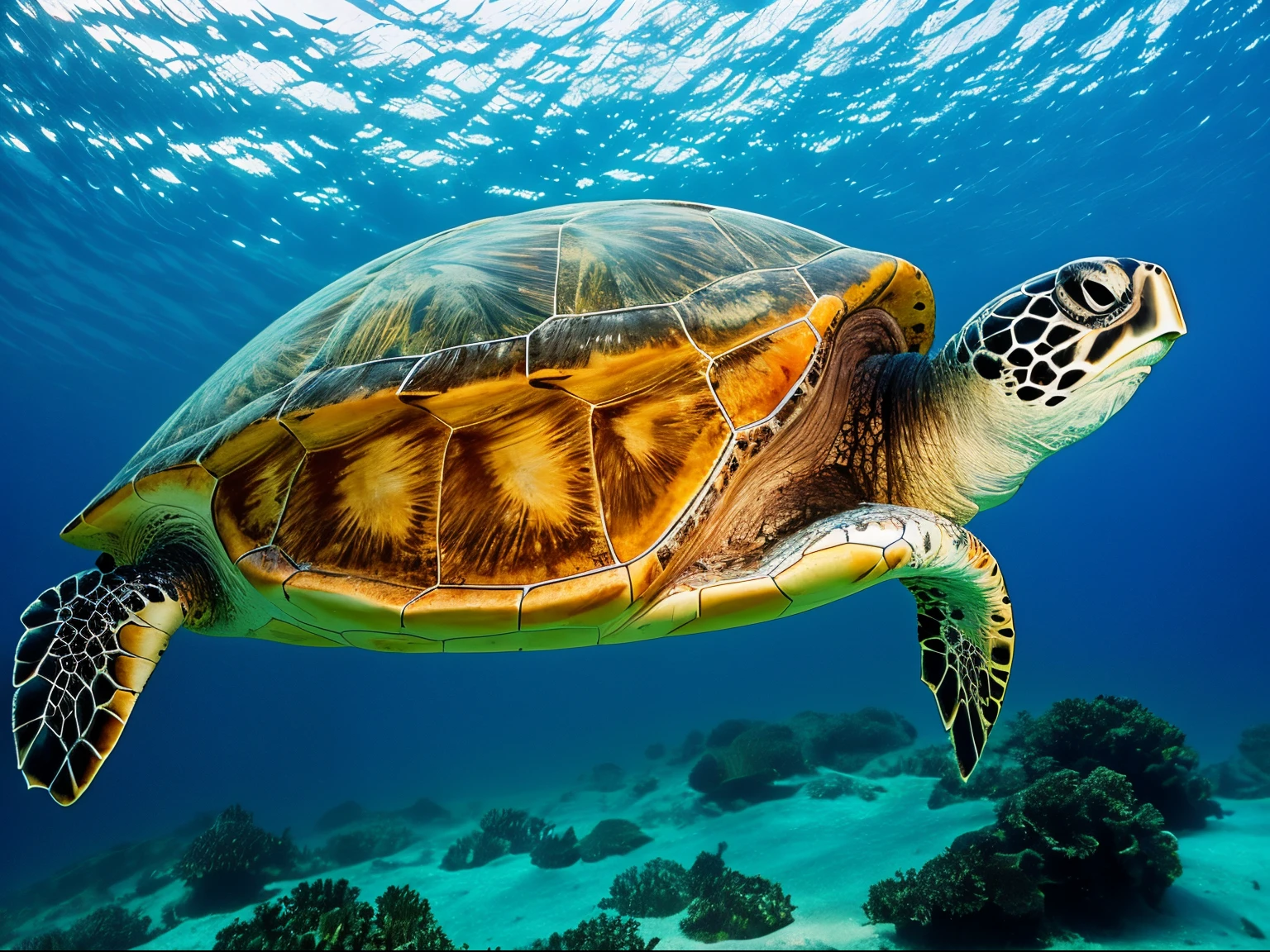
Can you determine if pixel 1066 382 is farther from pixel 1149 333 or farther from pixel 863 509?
pixel 863 509

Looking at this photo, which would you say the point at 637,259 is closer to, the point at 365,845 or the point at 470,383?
the point at 470,383

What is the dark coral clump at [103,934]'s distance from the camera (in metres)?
8.24

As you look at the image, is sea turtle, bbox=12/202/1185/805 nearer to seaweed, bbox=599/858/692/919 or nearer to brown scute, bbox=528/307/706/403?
brown scute, bbox=528/307/706/403

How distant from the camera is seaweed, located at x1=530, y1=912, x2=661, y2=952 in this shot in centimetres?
522

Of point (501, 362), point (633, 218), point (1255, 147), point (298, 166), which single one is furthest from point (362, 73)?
point (1255, 147)

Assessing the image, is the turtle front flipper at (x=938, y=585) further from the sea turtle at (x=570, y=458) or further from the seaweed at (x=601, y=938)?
the seaweed at (x=601, y=938)

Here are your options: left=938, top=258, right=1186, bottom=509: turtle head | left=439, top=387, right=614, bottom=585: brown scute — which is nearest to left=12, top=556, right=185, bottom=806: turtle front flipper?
left=439, top=387, right=614, bottom=585: brown scute

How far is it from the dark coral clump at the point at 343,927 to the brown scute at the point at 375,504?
112 inches

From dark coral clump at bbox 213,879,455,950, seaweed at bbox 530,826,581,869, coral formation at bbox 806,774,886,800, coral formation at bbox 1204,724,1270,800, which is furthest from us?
coral formation at bbox 1204,724,1270,800

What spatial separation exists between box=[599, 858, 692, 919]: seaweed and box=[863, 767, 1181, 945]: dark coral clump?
252 centimetres

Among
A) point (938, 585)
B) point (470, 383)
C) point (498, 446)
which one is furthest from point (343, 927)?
point (938, 585)

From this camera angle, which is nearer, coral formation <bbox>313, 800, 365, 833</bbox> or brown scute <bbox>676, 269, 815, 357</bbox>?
brown scute <bbox>676, 269, 815, 357</bbox>

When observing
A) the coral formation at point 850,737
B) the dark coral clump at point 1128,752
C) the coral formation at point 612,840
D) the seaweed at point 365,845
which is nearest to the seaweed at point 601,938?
the coral formation at point 612,840

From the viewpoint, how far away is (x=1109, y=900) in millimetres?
4707
